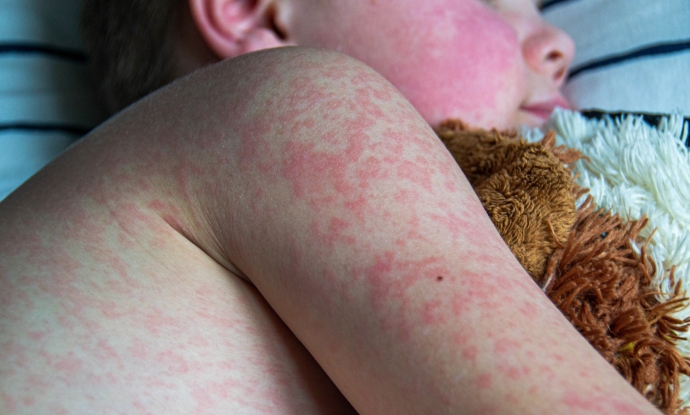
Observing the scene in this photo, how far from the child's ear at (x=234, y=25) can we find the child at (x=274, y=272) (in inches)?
12.5

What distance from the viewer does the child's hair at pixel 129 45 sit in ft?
3.47

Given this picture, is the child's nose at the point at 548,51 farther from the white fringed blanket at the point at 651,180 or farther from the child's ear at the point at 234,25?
the child's ear at the point at 234,25

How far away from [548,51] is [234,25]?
59 centimetres

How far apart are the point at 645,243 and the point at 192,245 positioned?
0.52 meters

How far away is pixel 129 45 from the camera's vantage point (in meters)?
1.13

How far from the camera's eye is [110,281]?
56 centimetres

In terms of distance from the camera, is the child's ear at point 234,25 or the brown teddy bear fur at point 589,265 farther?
the child's ear at point 234,25

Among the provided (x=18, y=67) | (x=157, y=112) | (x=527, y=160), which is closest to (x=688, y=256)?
(x=527, y=160)

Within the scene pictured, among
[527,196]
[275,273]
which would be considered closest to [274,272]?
[275,273]

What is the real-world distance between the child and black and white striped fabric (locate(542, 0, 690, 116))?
718 millimetres

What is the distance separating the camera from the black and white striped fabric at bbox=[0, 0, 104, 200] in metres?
1.22

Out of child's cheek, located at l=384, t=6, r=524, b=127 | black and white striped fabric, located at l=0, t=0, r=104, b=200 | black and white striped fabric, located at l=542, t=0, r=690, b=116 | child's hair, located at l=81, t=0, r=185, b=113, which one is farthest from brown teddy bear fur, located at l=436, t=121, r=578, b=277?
black and white striped fabric, located at l=0, t=0, r=104, b=200

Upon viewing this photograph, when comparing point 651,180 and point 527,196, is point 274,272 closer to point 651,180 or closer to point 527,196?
point 527,196

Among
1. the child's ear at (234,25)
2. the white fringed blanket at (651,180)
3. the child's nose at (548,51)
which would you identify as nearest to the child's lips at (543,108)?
the child's nose at (548,51)
